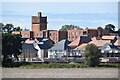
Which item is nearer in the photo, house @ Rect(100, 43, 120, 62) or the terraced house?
house @ Rect(100, 43, 120, 62)

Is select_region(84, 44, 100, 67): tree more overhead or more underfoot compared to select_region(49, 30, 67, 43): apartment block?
more underfoot

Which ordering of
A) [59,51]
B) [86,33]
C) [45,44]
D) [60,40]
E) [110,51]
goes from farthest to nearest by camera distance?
[60,40] < [86,33] < [45,44] < [59,51] < [110,51]

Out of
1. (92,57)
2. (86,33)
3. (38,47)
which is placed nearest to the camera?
(92,57)

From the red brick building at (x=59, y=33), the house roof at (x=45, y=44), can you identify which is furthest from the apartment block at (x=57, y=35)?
the house roof at (x=45, y=44)

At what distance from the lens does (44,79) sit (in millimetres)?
8625

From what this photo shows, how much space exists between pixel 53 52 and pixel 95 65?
39.8 feet

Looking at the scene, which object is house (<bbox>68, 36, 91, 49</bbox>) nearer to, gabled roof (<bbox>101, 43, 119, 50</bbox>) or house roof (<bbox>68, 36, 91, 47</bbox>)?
house roof (<bbox>68, 36, 91, 47</bbox>)

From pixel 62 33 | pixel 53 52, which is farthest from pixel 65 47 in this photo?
pixel 62 33

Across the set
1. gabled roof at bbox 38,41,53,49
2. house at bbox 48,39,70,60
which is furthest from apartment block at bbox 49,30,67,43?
house at bbox 48,39,70,60

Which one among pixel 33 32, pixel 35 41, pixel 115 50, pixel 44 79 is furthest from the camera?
pixel 33 32

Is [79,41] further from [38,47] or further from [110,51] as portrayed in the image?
[110,51]

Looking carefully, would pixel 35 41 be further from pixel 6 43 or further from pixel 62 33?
pixel 6 43

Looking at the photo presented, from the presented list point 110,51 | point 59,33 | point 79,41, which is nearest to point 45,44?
point 59,33

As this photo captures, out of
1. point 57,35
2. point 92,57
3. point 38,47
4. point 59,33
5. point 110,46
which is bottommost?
point 92,57
